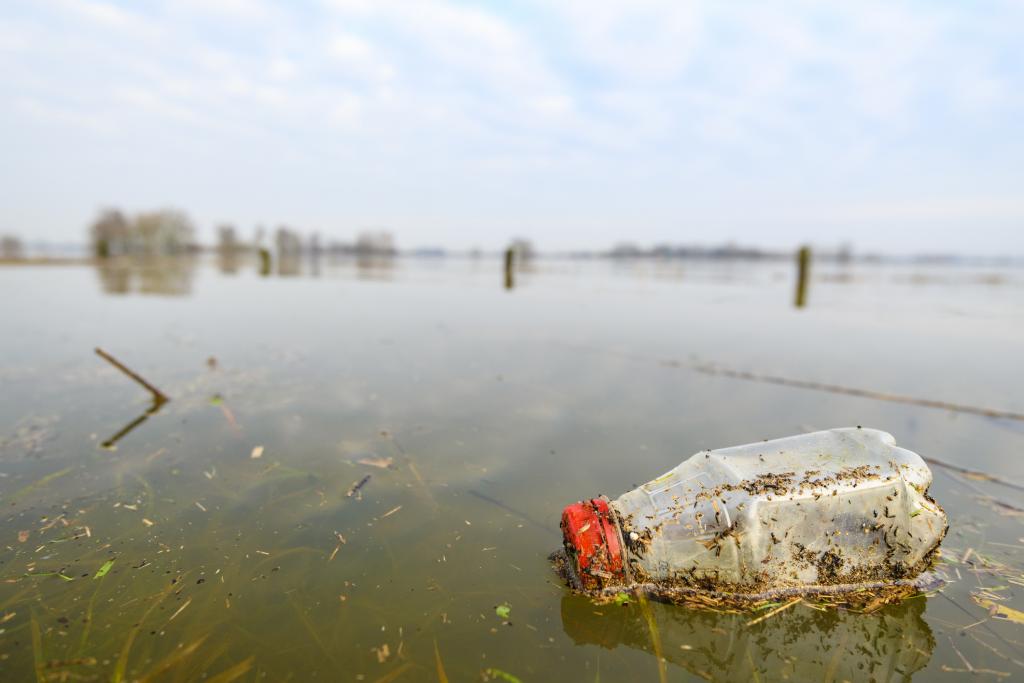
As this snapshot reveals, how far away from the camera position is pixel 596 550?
257 cm

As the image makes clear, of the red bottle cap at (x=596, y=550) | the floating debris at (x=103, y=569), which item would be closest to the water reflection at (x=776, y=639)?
the red bottle cap at (x=596, y=550)

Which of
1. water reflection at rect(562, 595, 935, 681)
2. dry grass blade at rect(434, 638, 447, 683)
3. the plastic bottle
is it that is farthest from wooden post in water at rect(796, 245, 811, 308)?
dry grass blade at rect(434, 638, 447, 683)

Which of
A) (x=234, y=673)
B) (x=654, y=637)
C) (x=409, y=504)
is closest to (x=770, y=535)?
(x=654, y=637)

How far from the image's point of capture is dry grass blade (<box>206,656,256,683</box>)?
207cm

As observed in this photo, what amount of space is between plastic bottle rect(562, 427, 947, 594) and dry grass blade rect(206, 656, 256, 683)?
5.67 ft

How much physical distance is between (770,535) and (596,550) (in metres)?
1.01

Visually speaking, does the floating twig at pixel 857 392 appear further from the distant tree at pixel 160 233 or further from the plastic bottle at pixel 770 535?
the distant tree at pixel 160 233

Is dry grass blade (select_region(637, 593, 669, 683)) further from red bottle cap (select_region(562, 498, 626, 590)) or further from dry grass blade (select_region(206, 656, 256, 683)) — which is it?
dry grass blade (select_region(206, 656, 256, 683))

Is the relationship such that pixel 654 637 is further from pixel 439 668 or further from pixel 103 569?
pixel 103 569

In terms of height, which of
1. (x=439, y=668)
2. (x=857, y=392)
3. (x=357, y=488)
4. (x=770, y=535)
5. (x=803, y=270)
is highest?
(x=803, y=270)

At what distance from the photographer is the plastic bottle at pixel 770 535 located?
2.57 metres

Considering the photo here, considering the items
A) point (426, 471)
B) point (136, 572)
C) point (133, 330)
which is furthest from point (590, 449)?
point (133, 330)

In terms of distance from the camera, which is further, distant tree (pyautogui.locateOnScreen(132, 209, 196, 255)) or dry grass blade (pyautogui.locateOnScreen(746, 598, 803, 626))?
distant tree (pyautogui.locateOnScreen(132, 209, 196, 255))

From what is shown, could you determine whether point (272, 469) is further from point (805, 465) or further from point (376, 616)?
point (805, 465)
